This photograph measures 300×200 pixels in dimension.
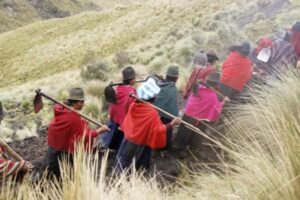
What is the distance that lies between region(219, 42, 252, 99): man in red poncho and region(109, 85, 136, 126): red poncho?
167 cm

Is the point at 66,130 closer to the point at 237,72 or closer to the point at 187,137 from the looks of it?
the point at 187,137

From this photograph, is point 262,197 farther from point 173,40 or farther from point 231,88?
point 173,40

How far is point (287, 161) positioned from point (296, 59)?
229 inches

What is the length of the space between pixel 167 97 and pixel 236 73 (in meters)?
1.48

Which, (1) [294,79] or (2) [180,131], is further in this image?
(2) [180,131]

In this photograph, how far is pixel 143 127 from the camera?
20.8 feet

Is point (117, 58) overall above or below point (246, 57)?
below

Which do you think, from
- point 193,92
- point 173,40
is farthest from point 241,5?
point 193,92

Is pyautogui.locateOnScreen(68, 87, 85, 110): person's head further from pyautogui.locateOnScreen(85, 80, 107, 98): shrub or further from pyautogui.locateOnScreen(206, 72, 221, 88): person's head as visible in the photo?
pyautogui.locateOnScreen(85, 80, 107, 98): shrub

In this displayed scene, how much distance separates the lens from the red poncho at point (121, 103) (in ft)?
25.2

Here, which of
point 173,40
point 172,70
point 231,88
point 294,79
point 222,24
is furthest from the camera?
point 173,40

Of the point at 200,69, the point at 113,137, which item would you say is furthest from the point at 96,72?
the point at 200,69

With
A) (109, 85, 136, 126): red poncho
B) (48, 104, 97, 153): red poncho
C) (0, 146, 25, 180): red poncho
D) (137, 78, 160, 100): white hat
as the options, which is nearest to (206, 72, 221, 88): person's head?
(109, 85, 136, 126): red poncho

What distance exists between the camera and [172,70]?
24.5ft
